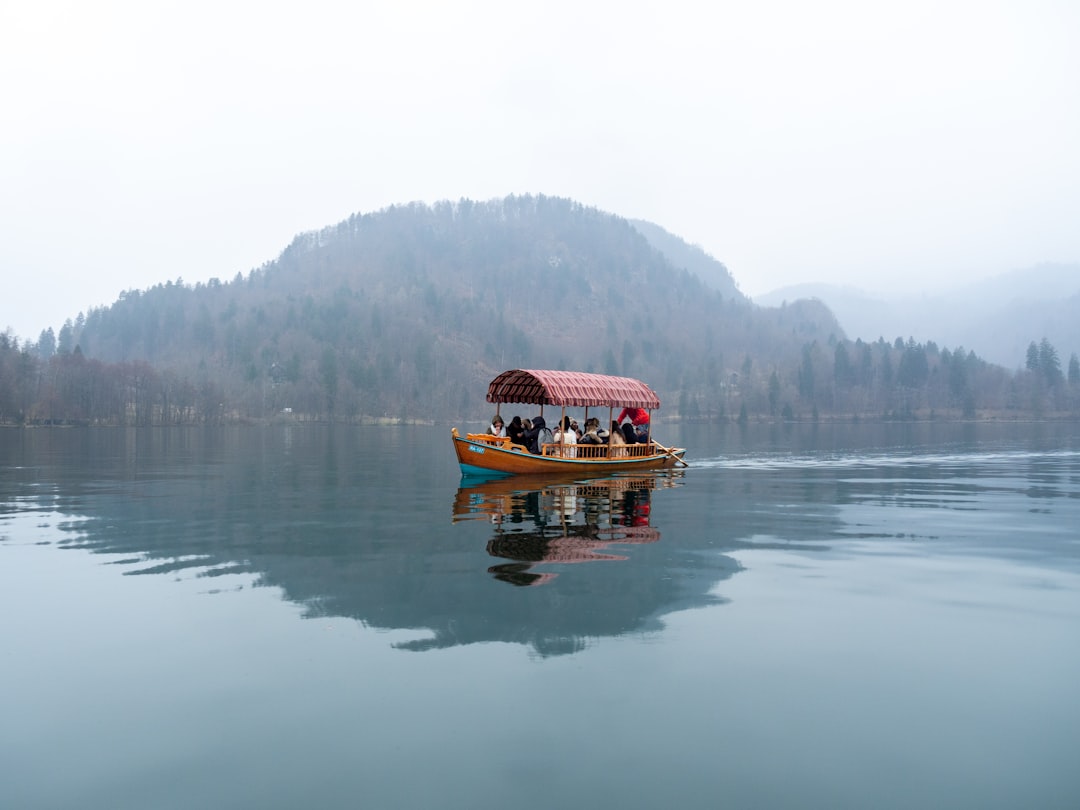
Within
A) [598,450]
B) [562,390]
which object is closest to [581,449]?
[598,450]

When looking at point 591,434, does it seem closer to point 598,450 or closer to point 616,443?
point 598,450

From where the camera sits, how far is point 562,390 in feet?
127

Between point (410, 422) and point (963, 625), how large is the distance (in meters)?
188

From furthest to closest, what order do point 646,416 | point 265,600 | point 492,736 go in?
point 646,416, point 265,600, point 492,736

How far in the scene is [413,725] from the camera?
8.50 metres

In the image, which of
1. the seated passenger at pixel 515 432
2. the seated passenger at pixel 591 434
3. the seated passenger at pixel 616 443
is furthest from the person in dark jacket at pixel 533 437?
the seated passenger at pixel 616 443

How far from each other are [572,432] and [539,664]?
29232mm

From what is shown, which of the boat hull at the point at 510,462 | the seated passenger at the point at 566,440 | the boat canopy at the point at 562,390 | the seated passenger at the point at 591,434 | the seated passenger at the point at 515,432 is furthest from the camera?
the seated passenger at the point at 591,434

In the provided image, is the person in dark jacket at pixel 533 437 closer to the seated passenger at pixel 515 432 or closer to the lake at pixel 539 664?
the seated passenger at pixel 515 432

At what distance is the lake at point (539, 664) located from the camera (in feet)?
24.4

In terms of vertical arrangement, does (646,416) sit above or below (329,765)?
above

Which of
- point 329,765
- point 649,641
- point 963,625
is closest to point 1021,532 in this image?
point 963,625

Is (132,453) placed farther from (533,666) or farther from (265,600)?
(533,666)

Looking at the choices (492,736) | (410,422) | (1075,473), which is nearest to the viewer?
(492,736)
